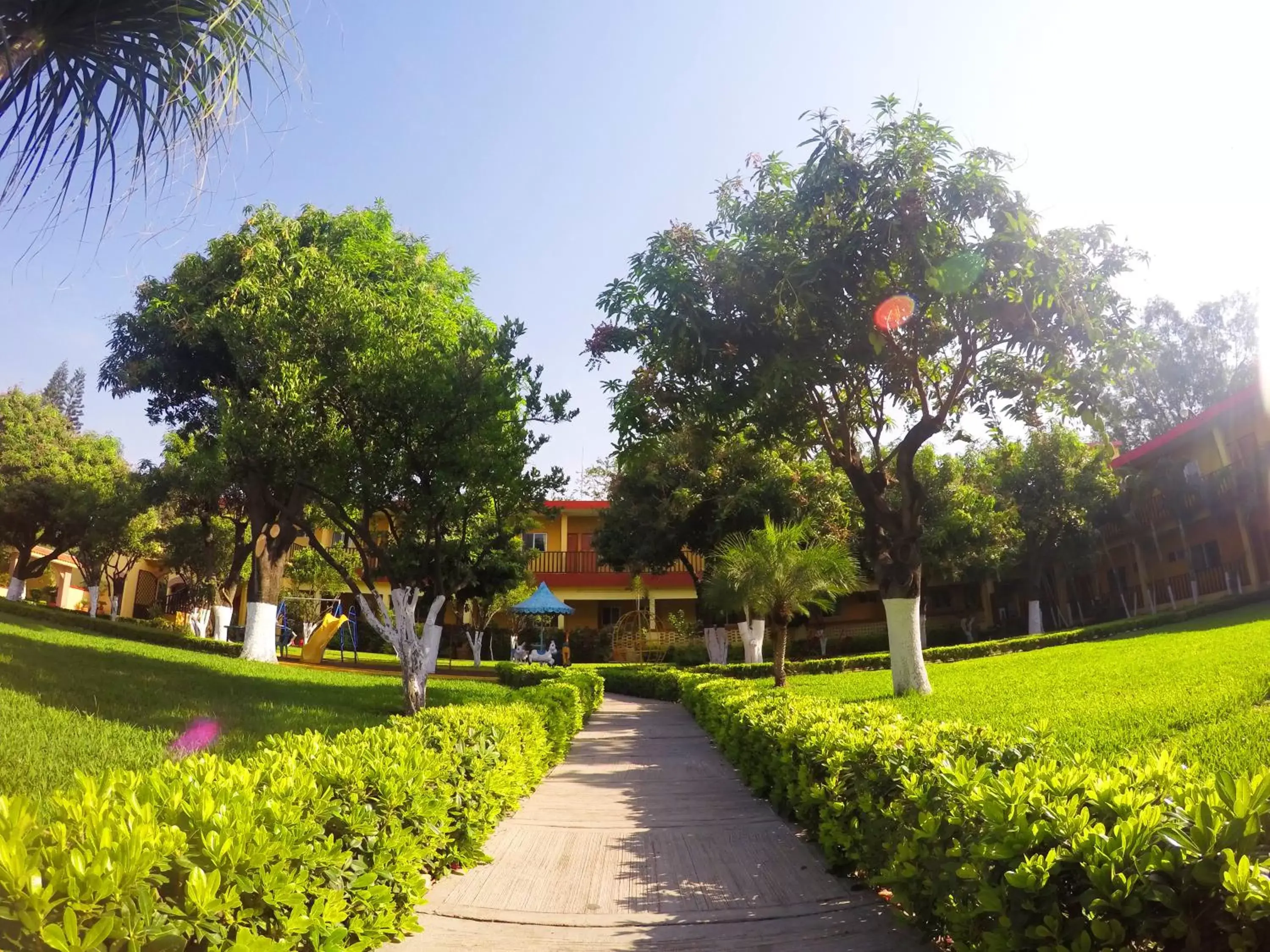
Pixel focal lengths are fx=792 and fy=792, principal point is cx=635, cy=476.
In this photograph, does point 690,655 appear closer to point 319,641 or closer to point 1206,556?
point 319,641

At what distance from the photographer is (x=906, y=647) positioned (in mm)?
10938

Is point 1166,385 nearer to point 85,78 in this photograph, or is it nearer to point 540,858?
point 540,858

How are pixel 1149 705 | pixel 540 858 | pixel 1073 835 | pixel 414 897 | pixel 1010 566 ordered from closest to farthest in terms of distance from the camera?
pixel 1073 835 → pixel 414 897 → pixel 540 858 → pixel 1149 705 → pixel 1010 566

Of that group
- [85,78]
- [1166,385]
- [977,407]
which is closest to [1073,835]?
[85,78]

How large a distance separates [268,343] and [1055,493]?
23.4 meters

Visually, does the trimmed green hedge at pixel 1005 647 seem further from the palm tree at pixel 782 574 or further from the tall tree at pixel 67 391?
the tall tree at pixel 67 391

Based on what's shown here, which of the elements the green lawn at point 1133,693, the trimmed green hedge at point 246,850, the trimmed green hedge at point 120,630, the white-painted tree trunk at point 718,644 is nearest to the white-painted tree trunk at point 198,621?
the trimmed green hedge at point 120,630

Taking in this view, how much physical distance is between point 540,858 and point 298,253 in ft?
39.2

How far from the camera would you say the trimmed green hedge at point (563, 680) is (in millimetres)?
13195

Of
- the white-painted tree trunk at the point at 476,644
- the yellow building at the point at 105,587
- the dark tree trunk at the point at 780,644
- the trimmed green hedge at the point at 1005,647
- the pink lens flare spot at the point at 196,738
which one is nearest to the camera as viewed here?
the pink lens flare spot at the point at 196,738

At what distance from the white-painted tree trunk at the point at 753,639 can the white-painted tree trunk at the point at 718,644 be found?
0.61 meters

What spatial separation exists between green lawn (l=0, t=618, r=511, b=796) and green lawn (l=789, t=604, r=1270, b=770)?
602cm

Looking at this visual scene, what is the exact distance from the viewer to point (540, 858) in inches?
197

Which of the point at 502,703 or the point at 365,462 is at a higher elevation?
the point at 365,462
